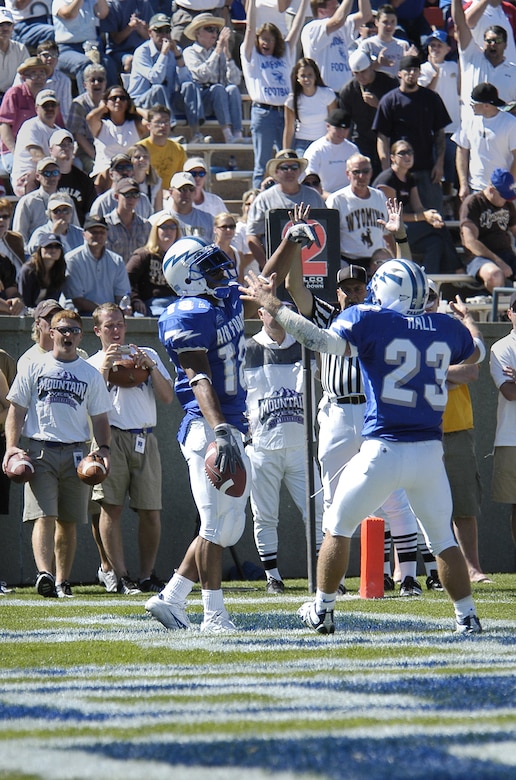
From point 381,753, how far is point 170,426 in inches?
290

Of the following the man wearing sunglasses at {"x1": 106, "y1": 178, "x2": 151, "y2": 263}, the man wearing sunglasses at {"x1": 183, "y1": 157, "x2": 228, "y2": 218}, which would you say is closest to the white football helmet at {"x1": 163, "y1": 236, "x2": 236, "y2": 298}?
the man wearing sunglasses at {"x1": 106, "y1": 178, "x2": 151, "y2": 263}

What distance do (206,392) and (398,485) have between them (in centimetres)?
104

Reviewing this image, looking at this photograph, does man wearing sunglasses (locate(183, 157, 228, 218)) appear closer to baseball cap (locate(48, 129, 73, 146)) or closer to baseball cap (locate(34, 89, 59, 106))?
baseball cap (locate(48, 129, 73, 146))

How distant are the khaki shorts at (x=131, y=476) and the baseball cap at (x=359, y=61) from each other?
6437mm

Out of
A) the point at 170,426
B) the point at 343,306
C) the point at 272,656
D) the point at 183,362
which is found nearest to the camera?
the point at 272,656

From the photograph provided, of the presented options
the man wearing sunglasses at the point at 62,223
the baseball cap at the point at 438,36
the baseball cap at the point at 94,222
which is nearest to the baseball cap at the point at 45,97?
the man wearing sunglasses at the point at 62,223

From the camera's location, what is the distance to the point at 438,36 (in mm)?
16484

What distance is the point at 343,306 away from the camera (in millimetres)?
8727

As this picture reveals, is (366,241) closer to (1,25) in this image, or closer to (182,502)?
(182,502)

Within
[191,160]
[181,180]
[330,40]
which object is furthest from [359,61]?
[181,180]

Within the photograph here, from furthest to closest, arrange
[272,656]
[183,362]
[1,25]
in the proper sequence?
1. [1,25]
2. [183,362]
3. [272,656]

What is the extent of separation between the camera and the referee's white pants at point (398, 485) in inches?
246

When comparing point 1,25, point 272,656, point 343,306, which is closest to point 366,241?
point 343,306

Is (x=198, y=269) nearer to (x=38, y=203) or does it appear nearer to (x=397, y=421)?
(x=397, y=421)
